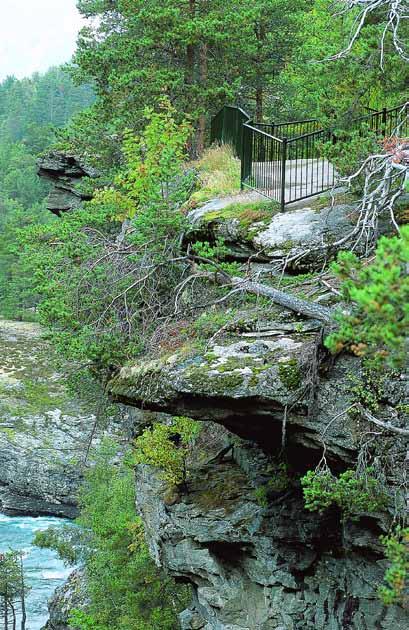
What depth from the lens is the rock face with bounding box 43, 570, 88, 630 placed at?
988 inches

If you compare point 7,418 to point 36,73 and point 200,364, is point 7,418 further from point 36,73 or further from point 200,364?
point 36,73

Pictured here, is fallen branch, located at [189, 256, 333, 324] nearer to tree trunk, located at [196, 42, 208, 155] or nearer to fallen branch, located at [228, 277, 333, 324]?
fallen branch, located at [228, 277, 333, 324]

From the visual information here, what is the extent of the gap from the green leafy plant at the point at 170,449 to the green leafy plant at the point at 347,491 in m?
4.65

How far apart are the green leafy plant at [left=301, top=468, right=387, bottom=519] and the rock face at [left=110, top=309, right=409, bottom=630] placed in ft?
1.92

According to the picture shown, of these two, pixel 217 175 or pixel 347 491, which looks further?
pixel 217 175

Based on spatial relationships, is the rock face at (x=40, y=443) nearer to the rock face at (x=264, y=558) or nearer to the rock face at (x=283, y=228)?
the rock face at (x=283, y=228)

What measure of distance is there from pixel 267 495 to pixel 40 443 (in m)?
24.4

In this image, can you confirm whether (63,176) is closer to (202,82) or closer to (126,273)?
(202,82)

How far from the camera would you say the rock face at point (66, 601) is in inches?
988

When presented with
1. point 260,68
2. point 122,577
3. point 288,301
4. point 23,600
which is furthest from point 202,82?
point 23,600

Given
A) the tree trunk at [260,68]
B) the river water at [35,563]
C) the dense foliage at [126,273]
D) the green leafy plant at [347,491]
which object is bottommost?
the river water at [35,563]

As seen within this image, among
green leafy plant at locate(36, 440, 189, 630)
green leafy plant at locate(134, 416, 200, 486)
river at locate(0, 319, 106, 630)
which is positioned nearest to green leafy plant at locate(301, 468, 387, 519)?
green leafy plant at locate(134, 416, 200, 486)

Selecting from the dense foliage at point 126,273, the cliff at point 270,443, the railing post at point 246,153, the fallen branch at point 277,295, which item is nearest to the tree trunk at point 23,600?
the dense foliage at point 126,273

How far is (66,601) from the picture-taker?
84.2 ft
